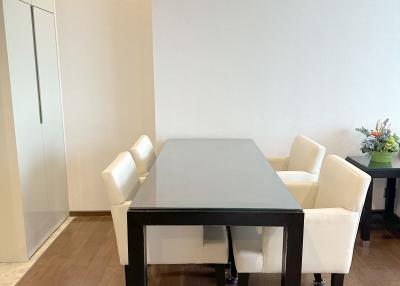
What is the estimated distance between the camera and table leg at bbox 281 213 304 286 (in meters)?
1.67

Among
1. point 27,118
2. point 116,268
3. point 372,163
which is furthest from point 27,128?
point 372,163

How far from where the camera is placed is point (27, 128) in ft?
9.25

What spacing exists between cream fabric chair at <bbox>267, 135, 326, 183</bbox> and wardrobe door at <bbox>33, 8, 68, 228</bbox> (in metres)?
1.91

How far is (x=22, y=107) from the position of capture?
2.73m

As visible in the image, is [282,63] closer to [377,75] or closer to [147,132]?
[377,75]

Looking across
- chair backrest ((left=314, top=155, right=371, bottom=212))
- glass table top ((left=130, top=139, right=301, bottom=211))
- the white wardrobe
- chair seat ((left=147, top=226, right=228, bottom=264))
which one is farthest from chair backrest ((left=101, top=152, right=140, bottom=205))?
chair backrest ((left=314, top=155, right=371, bottom=212))

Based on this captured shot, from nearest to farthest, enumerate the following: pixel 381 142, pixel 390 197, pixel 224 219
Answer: pixel 224 219, pixel 381 142, pixel 390 197

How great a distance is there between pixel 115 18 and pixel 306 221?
2546mm

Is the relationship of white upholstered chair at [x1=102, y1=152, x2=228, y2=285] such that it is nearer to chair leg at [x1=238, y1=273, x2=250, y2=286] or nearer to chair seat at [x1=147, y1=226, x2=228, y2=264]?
chair seat at [x1=147, y1=226, x2=228, y2=264]

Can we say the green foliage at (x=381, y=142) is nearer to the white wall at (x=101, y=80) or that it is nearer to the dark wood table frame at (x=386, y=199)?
the dark wood table frame at (x=386, y=199)

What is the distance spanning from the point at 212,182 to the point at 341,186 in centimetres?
70

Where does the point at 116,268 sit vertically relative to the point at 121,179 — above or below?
below

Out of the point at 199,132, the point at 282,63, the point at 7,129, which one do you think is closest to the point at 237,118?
the point at 199,132

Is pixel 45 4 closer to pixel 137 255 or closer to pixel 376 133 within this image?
pixel 137 255
